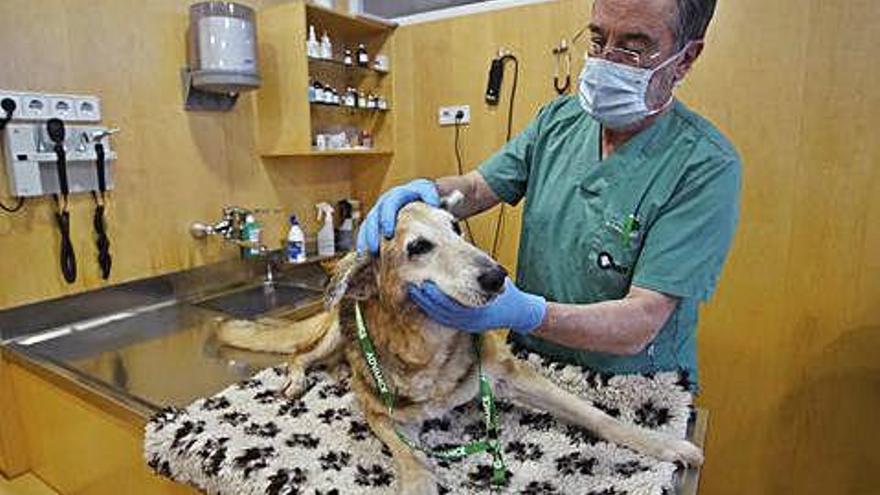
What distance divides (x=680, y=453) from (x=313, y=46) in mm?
1809

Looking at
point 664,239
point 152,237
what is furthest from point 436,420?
point 152,237

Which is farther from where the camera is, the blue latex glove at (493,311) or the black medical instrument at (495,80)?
the black medical instrument at (495,80)

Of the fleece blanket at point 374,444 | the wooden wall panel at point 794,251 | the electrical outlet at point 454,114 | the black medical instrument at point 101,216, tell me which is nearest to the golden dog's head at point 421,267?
the fleece blanket at point 374,444

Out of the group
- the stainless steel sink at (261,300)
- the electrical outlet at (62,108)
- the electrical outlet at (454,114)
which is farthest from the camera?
the electrical outlet at (454,114)

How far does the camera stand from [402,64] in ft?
7.99

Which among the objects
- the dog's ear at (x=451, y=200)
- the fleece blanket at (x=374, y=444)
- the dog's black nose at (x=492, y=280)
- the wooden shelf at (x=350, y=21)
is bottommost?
the fleece blanket at (x=374, y=444)

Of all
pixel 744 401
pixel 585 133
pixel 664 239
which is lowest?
pixel 744 401

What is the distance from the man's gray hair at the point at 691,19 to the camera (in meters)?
0.90

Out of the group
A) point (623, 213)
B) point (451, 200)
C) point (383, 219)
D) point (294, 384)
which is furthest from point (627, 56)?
point (294, 384)

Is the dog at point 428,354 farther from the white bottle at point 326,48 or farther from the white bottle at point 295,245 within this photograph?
the white bottle at point 326,48

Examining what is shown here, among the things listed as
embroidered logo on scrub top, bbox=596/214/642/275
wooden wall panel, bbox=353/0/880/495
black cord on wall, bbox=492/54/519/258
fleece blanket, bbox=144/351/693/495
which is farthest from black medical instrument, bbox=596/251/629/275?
black cord on wall, bbox=492/54/519/258

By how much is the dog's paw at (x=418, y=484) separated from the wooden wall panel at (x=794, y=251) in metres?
1.47

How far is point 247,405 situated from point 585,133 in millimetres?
848

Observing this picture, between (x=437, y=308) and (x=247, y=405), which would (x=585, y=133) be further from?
(x=247, y=405)
